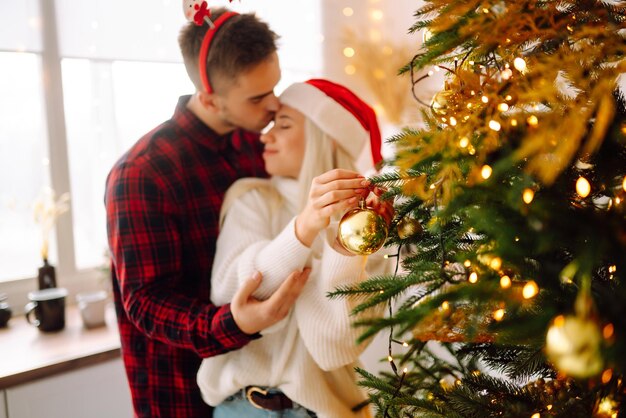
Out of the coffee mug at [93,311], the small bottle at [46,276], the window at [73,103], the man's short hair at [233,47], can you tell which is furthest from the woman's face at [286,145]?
the window at [73,103]

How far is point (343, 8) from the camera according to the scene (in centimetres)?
272

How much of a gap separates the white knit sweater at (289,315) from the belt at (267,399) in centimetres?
2

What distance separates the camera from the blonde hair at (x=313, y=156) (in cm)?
113

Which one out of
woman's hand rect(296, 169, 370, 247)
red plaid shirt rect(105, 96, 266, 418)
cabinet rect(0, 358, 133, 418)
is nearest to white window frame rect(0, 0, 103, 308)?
cabinet rect(0, 358, 133, 418)

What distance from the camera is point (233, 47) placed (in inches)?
45.2

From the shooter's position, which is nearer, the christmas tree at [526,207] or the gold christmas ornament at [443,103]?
the christmas tree at [526,207]

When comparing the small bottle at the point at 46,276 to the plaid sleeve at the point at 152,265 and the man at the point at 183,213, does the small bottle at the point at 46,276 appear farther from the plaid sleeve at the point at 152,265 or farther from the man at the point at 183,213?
the plaid sleeve at the point at 152,265

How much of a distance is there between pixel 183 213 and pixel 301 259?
372mm

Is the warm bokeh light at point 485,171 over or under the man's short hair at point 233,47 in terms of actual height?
under

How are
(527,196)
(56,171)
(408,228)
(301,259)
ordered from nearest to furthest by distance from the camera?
(527,196) < (408,228) < (301,259) < (56,171)

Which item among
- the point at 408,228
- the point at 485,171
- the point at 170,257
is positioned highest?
the point at 485,171

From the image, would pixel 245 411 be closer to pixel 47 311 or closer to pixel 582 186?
pixel 582 186

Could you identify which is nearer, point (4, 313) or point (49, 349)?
point (49, 349)

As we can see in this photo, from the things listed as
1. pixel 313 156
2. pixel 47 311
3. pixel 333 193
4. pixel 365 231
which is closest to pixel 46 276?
pixel 47 311
